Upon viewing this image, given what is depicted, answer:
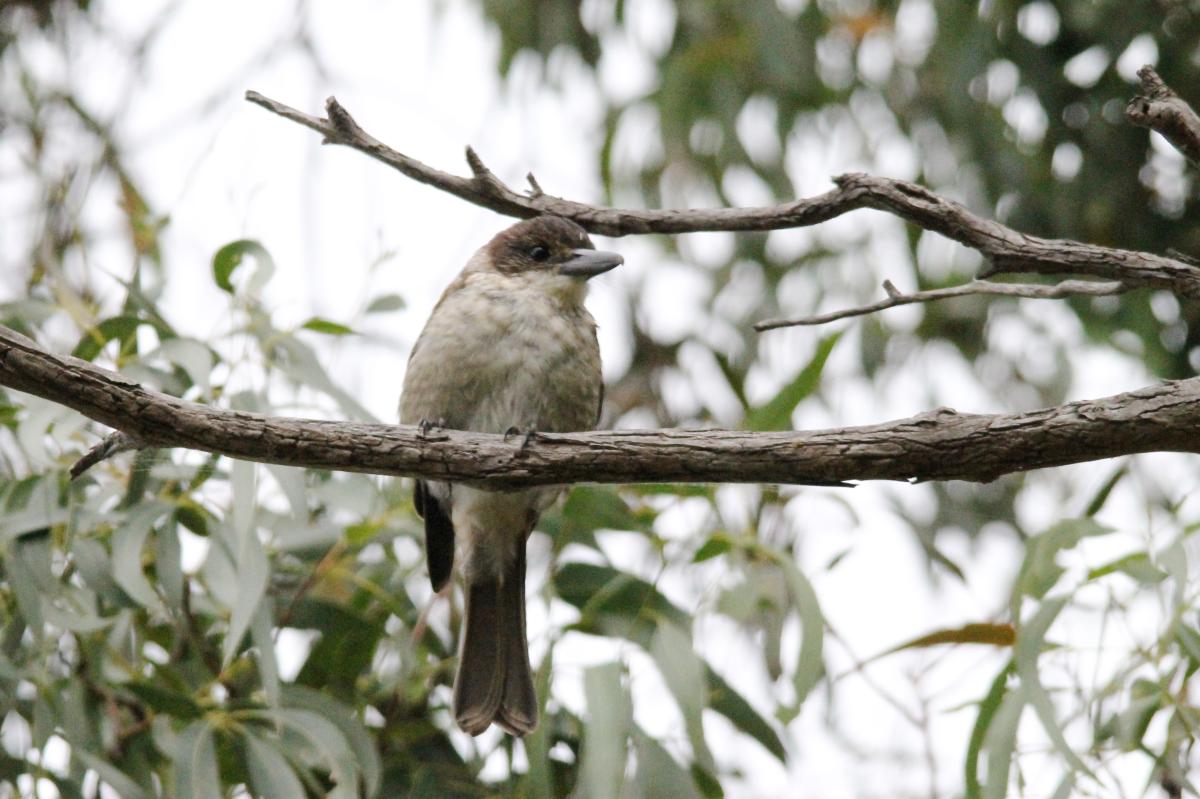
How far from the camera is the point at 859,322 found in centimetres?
455

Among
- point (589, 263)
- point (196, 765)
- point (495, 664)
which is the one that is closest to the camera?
point (196, 765)

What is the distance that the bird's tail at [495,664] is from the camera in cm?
290

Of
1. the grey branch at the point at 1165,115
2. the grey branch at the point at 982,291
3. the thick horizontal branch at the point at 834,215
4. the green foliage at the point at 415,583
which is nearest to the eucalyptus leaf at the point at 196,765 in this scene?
the green foliage at the point at 415,583

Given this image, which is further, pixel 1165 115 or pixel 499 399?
pixel 499 399

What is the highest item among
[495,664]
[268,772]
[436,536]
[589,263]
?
[589,263]

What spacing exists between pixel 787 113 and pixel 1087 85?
2.97 feet

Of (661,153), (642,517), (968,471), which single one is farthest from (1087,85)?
(968,471)

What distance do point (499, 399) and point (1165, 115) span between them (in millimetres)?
1668

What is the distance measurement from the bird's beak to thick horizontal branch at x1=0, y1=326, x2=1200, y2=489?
4.40ft

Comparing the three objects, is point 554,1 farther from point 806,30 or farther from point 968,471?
point 968,471

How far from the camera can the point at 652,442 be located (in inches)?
76.8

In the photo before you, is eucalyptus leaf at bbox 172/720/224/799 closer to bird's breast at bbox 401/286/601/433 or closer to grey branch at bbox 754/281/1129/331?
bird's breast at bbox 401/286/601/433

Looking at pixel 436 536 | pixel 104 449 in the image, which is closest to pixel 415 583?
pixel 436 536

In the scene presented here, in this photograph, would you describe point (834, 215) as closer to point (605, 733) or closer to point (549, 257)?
point (605, 733)
